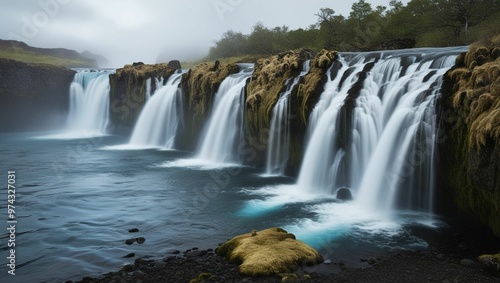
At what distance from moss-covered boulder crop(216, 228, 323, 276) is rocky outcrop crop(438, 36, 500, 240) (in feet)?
20.2

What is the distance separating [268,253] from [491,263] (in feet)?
18.6

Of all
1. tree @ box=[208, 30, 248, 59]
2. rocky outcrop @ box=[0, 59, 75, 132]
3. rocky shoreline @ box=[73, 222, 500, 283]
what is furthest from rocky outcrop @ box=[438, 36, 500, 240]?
tree @ box=[208, 30, 248, 59]

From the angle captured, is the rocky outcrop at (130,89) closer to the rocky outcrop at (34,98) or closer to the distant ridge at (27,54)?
the rocky outcrop at (34,98)

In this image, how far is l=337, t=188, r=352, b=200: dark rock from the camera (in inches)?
725

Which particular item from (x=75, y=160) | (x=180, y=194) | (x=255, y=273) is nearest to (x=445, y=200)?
(x=255, y=273)

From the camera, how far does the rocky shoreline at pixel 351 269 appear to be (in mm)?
10430

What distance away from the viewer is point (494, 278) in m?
10.3

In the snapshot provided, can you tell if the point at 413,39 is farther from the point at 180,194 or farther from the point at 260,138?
the point at 180,194

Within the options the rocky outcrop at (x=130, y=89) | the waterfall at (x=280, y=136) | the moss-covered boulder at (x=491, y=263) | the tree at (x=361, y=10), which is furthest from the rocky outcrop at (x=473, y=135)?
the tree at (x=361, y=10)

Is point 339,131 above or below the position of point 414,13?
below

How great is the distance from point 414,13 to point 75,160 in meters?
41.2

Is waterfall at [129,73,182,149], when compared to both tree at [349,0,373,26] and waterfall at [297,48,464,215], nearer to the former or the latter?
waterfall at [297,48,464,215]

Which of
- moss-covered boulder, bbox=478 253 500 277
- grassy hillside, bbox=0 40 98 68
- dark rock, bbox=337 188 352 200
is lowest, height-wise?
moss-covered boulder, bbox=478 253 500 277

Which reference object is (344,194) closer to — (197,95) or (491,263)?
(491,263)
